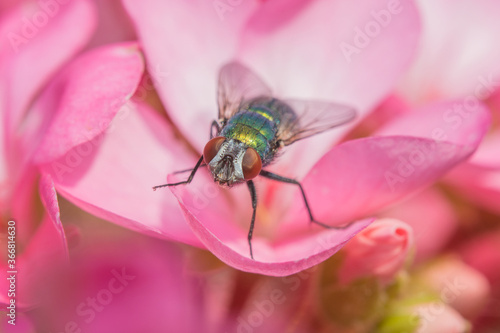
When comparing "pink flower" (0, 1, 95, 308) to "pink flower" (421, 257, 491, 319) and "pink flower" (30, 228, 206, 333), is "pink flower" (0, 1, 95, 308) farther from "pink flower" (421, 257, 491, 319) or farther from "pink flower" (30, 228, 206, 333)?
"pink flower" (421, 257, 491, 319)

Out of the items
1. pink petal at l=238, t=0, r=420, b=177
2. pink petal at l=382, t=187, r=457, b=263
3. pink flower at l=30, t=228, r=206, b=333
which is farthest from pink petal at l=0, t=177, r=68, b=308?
pink petal at l=382, t=187, r=457, b=263

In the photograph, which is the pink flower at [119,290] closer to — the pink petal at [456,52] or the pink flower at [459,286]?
the pink flower at [459,286]

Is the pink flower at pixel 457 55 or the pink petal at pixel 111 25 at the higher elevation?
the pink petal at pixel 111 25

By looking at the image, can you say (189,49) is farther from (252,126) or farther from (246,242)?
(246,242)

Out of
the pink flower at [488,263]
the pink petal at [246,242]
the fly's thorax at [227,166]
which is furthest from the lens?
the pink flower at [488,263]

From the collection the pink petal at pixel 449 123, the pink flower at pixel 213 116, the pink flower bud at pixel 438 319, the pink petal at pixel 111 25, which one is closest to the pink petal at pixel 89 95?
the pink flower at pixel 213 116

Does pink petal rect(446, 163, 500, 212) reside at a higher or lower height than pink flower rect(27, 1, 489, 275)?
lower

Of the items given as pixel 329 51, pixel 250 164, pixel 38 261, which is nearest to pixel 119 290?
pixel 38 261
